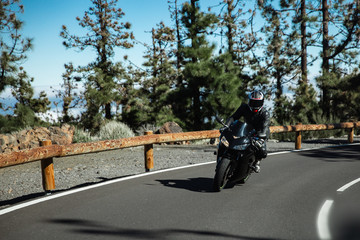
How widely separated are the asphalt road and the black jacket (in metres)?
1.13

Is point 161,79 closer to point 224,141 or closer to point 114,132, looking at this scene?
point 114,132

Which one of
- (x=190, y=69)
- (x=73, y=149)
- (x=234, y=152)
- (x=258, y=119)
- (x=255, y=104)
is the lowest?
(x=234, y=152)

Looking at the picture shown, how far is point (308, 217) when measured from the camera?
5.14 meters

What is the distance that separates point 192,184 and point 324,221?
298 cm

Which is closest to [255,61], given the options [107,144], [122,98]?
[122,98]

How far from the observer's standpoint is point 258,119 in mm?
7133

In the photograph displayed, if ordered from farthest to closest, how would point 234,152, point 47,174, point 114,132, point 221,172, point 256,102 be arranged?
1. point 114,132
2. point 256,102
3. point 47,174
4. point 234,152
5. point 221,172

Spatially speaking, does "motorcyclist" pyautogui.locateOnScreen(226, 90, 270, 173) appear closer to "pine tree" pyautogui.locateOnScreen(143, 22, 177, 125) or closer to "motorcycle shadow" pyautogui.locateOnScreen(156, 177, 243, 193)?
"motorcycle shadow" pyautogui.locateOnScreen(156, 177, 243, 193)

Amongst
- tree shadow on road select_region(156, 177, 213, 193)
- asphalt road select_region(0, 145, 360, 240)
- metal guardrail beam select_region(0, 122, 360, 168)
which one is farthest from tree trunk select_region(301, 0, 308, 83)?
tree shadow on road select_region(156, 177, 213, 193)

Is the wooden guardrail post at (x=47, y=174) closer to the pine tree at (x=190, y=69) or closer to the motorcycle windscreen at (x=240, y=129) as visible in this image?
the motorcycle windscreen at (x=240, y=129)

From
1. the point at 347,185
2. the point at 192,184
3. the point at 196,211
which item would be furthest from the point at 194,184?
the point at 347,185

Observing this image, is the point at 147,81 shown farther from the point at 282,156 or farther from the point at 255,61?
the point at 282,156

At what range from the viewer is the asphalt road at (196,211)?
447 centimetres

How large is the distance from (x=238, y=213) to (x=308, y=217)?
1.00 m
